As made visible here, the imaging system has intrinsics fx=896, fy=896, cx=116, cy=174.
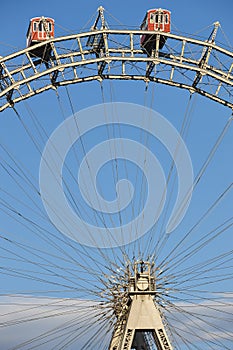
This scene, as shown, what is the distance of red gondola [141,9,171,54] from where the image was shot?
43.9 meters

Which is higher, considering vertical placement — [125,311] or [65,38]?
[65,38]

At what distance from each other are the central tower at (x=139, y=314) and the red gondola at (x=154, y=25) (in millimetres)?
10728

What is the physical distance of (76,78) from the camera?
43.7 m

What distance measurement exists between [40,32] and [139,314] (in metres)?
14.3

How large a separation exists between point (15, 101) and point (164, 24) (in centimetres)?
826

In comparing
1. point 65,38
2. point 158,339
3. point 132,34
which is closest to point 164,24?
point 132,34

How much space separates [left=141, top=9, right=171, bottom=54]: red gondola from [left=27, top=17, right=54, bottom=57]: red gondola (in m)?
4.61

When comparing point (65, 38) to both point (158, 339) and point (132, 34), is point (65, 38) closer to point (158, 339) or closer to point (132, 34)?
point (132, 34)

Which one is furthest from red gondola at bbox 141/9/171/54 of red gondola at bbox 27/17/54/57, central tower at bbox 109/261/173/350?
central tower at bbox 109/261/173/350

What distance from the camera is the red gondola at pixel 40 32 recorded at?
43.3 meters

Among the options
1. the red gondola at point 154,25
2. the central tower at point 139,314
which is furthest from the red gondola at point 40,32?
the central tower at point 139,314

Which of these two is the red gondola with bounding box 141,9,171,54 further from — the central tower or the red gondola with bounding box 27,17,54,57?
the central tower

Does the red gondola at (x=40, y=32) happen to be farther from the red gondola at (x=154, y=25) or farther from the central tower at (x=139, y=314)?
the central tower at (x=139, y=314)

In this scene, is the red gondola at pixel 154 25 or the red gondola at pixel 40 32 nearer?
the red gondola at pixel 40 32
